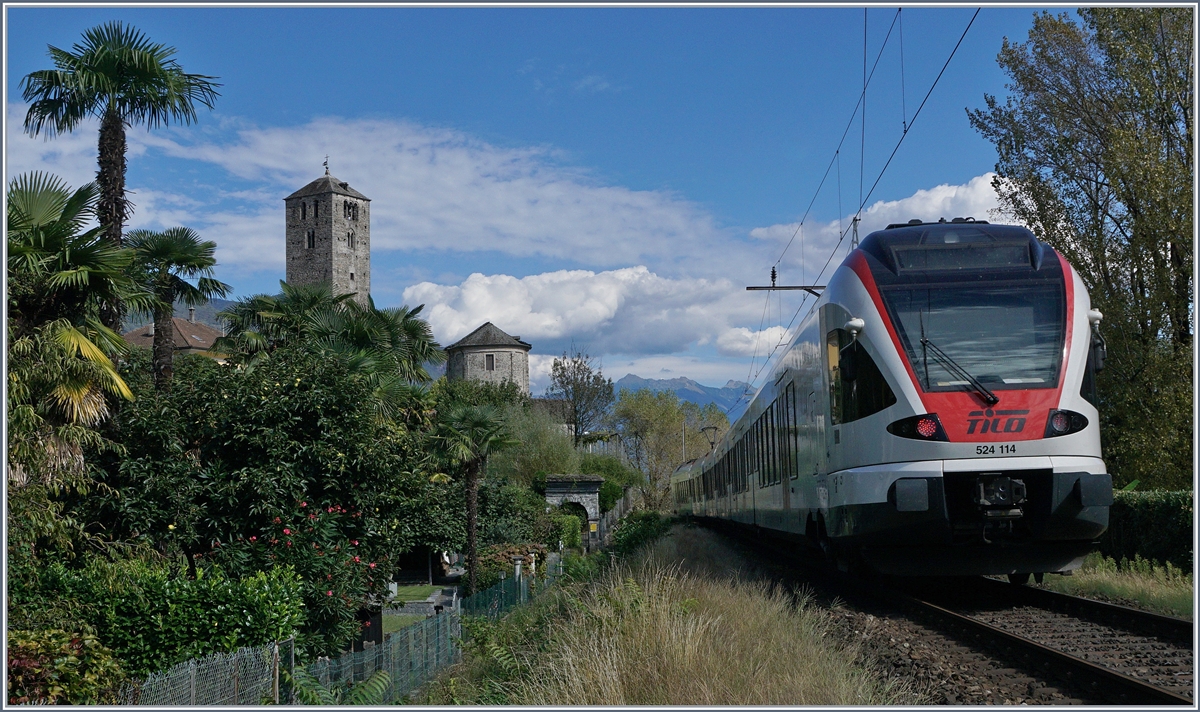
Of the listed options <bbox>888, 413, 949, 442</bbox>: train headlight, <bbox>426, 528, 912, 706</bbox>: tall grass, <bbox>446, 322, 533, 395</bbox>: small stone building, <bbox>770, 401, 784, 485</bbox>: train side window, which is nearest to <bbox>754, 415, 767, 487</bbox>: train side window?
<bbox>770, 401, 784, 485</bbox>: train side window

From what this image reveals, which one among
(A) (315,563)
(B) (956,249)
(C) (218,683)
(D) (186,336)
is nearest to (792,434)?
(B) (956,249)

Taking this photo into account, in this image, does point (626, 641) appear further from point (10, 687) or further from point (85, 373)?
point (85, 373)

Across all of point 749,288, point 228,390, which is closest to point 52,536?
point 228,390

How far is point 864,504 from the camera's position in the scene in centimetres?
999

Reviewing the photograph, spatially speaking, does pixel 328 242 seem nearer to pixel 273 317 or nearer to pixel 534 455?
pixel 534 455

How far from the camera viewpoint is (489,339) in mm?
115312

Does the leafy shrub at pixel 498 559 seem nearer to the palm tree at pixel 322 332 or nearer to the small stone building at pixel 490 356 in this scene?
the palm tree at pixel 322 332

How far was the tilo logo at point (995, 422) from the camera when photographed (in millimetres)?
9500

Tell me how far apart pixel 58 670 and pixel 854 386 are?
7707 mm

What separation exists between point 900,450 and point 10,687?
7866mm

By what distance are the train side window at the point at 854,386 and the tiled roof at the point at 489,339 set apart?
104 m

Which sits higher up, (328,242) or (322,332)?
(328,242)

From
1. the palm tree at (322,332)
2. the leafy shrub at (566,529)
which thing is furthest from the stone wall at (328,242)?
the palm tree at (322,332)

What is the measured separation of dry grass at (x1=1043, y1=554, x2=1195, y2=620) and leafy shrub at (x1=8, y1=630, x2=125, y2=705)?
32.8 ft
